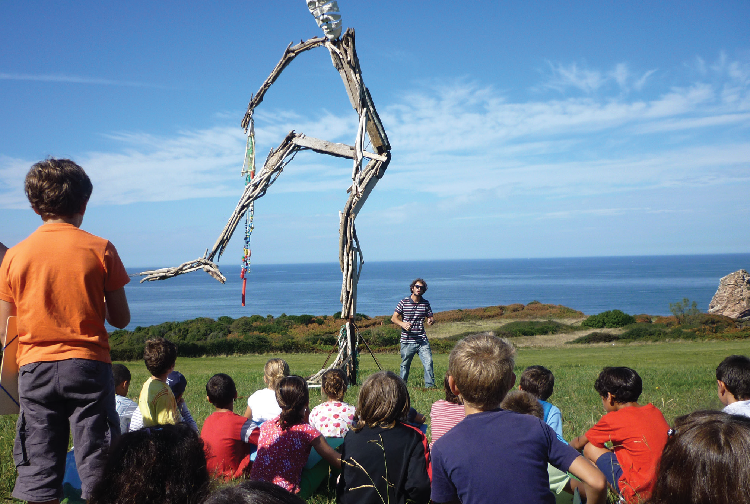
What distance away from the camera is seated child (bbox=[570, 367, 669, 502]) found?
308cm

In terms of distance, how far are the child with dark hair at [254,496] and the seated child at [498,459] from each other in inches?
54.5

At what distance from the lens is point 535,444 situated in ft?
6.96

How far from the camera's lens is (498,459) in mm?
2102

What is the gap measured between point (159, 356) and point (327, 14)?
4522 millimetres

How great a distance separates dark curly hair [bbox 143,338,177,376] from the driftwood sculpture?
8.58ft

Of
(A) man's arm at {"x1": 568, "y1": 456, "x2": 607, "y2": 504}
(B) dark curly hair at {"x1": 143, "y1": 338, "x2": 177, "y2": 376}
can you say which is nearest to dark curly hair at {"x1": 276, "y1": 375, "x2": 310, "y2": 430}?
(B) dark curly hair at {"x1": 143, "y1": 338, "x2": 177, "y2": 376}

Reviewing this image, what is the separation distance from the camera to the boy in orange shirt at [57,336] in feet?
8.16

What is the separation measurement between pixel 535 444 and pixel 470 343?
52cm

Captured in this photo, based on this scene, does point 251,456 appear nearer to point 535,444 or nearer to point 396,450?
point 396,450

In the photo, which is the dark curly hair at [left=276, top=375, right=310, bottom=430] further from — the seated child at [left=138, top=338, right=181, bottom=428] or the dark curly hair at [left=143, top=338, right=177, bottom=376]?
the dark curly hair at [left=143, top=338, right=177, bottom=376]

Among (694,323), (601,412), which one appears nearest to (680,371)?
(601,412)

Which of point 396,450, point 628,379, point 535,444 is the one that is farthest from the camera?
point 628,379

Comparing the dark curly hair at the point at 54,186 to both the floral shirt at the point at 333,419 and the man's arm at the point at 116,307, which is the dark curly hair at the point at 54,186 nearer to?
the man's arm at the point at 116,307

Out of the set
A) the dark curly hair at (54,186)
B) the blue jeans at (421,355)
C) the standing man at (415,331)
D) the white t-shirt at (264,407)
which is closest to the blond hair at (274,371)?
the white t-shirt at (264,407)
